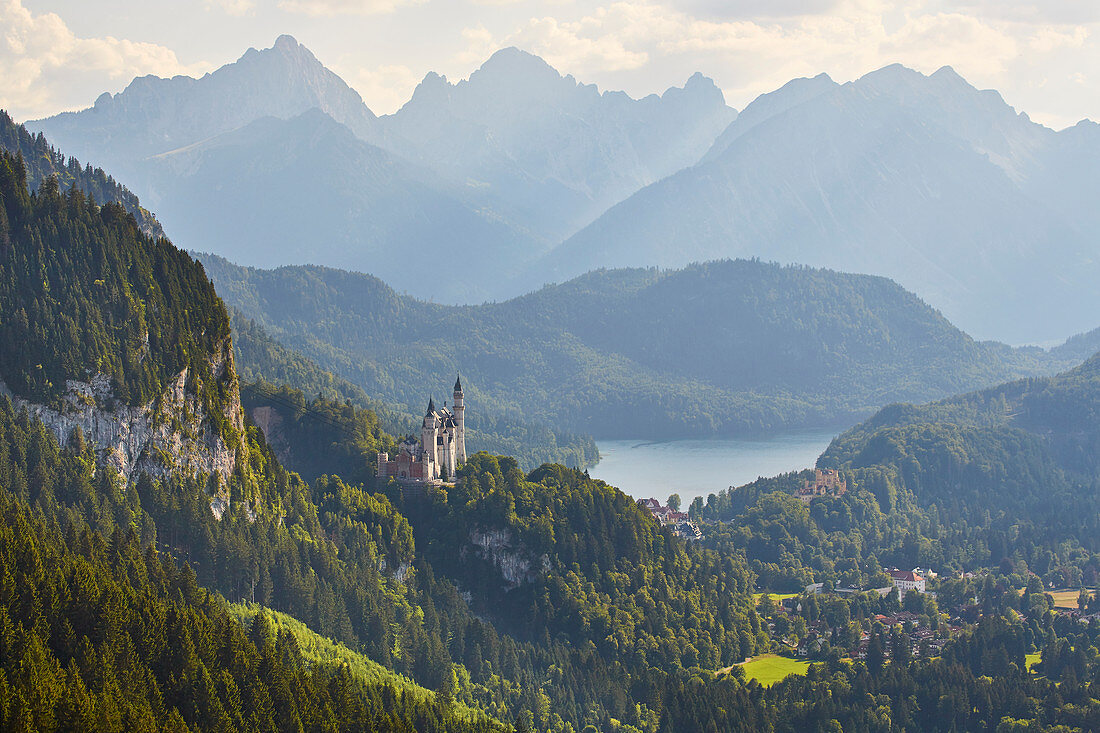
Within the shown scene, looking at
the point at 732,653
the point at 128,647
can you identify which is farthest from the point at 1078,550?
the point at 128,647

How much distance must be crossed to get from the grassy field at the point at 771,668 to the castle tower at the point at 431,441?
28.0m

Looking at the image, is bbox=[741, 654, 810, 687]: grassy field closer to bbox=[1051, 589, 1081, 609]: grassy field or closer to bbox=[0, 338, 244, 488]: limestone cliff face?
bbox=[1051, 589, 1081, 609]: grassy field

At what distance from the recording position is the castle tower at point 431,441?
129 m

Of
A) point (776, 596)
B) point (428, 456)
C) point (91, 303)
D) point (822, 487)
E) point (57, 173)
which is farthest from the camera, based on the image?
point (822, 487)

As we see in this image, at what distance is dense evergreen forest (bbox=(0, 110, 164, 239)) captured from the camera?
150375mm

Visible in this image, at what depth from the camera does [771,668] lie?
11875cm

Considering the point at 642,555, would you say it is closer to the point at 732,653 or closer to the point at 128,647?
the point at 732,653

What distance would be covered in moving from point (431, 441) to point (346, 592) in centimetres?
2153

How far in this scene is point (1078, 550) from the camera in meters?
163

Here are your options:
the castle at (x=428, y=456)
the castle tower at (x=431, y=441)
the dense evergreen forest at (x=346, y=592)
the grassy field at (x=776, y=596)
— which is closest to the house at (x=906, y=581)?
the dense evergreen forest at (x=346, y=592)

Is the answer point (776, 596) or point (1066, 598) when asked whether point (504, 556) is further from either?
point (1066, 598)

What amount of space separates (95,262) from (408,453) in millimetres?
30030

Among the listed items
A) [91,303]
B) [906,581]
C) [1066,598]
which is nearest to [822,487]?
[906,581]

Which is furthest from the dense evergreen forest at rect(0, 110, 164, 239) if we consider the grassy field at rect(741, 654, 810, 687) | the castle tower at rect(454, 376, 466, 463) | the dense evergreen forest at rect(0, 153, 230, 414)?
the grassy field at rect(741, 654, 810, 687)
